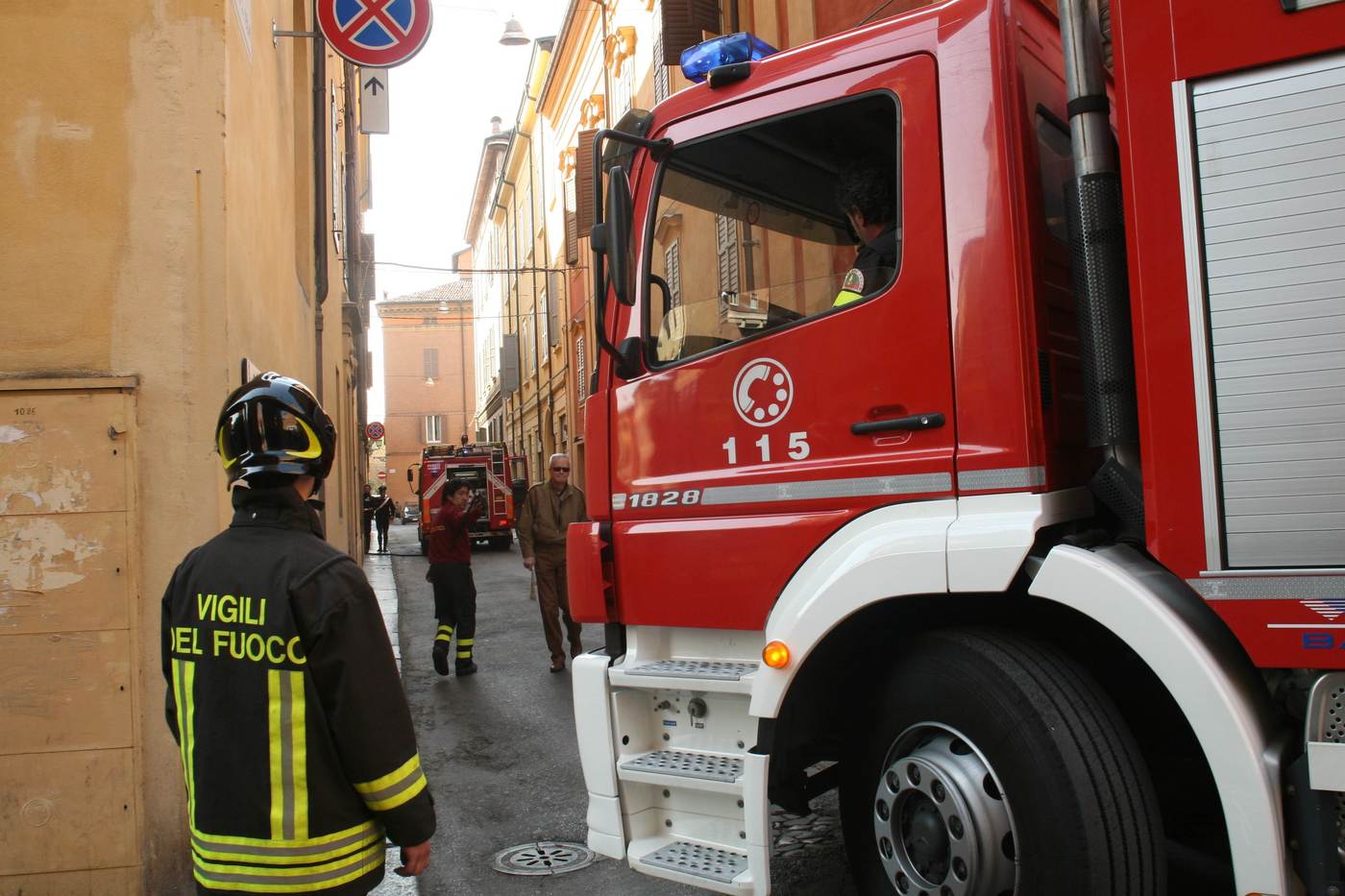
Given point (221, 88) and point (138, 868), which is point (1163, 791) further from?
point (221, 88)

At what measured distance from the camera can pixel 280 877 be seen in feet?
7.25

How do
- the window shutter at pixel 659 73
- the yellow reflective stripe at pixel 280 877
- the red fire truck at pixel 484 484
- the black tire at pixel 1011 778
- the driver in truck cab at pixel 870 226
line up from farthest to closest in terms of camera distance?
the red fire truck at pixel 484 484 < the window shutter at pixel 659 73 < the driver in truck cab at pixel 870 226 < the black tire at pixel 1011 778 < the yellow reflective stripe at pixel 280 877

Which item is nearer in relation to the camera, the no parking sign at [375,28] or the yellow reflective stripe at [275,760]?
the yellow reflective stripe at [275,760]

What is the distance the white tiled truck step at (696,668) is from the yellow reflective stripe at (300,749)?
1.51 meters

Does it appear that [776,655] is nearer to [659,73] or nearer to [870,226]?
[870,226]

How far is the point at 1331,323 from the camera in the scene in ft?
7.64

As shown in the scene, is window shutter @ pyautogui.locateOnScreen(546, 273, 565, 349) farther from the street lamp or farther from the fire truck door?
the fire truck door

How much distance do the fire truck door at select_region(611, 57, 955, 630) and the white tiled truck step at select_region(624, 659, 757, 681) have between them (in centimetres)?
14

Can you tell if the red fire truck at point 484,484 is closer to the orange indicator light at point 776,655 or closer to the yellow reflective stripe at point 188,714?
the orange indicator light at point 776,655

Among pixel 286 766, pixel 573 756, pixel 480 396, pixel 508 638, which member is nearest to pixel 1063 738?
pixel 286 766

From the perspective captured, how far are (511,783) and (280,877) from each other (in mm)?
3970

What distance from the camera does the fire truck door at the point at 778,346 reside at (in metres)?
3.17

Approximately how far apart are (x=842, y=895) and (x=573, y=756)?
106 inches

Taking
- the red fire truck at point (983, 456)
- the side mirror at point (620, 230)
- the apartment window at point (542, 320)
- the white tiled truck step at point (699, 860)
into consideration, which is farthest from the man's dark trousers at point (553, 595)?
the apartment window at point (542, 320)
